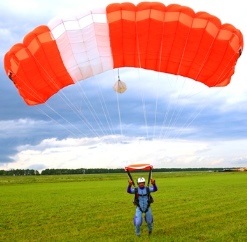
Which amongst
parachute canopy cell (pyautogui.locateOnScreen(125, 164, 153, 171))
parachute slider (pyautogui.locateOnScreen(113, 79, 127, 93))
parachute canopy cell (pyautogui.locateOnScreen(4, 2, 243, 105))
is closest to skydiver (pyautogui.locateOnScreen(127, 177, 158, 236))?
parachute canopy cell (pyautogui.locateOnScreen(125, 164, 153, 171))

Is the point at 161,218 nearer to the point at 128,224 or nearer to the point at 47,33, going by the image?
the point at 128,224

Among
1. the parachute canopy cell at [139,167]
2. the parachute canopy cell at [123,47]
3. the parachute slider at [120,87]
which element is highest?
the parachute canopy cell at [123,47]

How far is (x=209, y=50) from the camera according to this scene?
12938mm

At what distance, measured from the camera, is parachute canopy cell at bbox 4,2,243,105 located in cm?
1244

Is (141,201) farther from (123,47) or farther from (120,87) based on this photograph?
(123,47)

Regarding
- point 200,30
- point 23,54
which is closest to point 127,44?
point 200,30

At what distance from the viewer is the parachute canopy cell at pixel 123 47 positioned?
12.4 metres

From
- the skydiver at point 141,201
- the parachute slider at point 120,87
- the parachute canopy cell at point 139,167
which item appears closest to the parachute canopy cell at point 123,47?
the parachute slider at point 120,87

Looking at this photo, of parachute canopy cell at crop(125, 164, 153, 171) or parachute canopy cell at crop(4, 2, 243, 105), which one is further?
parachute canopy cell at crop(4, 2, 243, 105)

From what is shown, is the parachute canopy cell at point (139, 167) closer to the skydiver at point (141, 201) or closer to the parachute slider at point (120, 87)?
the skydiver at point (141, 201)

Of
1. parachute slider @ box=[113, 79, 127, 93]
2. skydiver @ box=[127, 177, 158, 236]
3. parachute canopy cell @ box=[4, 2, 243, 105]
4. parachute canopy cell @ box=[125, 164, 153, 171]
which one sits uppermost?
parachute canopy cell @ box=[4, 2, 243, 105]

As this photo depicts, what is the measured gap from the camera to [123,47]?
13.2 metres

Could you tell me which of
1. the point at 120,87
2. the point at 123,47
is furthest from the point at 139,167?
the point at 123,47

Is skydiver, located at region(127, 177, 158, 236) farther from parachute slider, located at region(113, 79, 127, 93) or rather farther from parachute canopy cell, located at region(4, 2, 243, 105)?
parachute canopy cell, located at region(4, 2, 243, 105)
